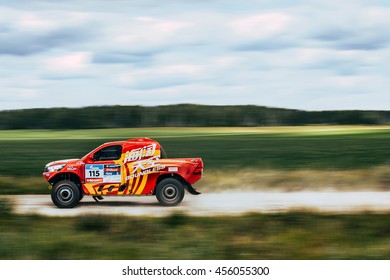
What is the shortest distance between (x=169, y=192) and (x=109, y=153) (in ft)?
5.64

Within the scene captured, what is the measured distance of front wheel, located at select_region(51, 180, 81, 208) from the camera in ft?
49.2

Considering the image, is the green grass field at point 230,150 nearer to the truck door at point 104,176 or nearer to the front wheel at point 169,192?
the front wheel at point 169,192

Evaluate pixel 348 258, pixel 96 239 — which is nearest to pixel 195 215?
pixel 96 239

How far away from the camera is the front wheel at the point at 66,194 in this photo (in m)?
15.0

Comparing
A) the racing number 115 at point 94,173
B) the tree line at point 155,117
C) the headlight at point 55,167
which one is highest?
the tree line at point 155,117

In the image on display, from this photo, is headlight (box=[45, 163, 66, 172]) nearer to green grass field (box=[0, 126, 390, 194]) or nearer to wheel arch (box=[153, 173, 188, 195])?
wheel arch (box=[153, 173, 188, 195])

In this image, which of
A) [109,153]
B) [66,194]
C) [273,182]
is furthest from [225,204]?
[273,182]

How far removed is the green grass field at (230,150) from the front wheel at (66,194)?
5374 mm

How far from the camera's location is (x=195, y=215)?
14.0 meters

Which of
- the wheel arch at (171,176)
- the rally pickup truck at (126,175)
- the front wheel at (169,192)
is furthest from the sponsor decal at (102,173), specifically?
the front wheel at (169,192)

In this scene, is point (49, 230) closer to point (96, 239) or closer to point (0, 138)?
point (96, 239)

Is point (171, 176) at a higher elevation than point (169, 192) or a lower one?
higher

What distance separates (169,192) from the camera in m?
15.1

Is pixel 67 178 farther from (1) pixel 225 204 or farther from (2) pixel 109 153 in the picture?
(1) pixel 225 204
